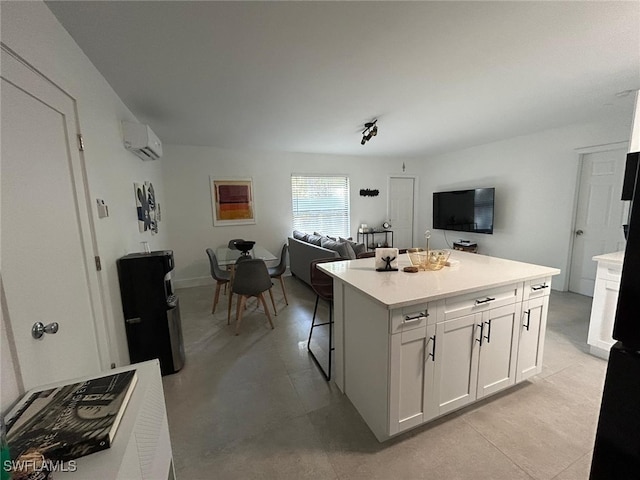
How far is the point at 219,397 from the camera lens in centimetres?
197

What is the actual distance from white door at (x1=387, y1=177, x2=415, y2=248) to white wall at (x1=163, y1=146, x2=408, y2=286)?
1.31 metres

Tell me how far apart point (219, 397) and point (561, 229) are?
5.09m

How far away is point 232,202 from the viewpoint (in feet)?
16.1

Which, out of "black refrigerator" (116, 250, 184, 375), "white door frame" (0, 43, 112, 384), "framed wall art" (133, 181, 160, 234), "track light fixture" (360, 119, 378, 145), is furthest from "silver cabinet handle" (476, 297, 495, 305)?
"framed wall art" (133, 181, 160, 234)

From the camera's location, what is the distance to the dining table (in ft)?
12.6

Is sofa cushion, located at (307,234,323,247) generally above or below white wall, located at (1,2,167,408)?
below

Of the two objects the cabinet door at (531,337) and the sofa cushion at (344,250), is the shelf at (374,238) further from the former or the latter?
the cabinet door at (531,337)

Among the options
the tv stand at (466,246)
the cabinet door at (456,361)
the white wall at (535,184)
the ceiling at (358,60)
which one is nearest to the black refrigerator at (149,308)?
the ceiling at (358,60)

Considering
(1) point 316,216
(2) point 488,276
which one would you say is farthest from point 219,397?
(1) point 316,216

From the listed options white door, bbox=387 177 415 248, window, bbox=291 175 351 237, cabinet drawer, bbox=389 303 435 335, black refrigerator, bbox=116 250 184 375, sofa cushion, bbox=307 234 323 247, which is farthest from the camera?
white door, bbox=387 177 415 248

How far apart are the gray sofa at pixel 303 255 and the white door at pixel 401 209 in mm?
2779

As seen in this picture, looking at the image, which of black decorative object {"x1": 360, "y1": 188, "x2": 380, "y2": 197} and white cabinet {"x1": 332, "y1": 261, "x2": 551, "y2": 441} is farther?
black decorative object {"x1": 360, "y1": 188, "x2": 380, "y2": 197}

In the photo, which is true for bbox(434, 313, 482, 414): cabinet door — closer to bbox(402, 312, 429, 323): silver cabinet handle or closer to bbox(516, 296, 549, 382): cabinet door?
bbox(402, 312, 429, 323): silver cabinet handle

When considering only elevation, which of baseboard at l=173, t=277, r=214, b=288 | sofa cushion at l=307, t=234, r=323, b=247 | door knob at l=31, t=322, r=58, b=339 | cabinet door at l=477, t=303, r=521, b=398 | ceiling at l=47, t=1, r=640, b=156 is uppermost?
ceiling at l=47, t=1, r=640, b=156
